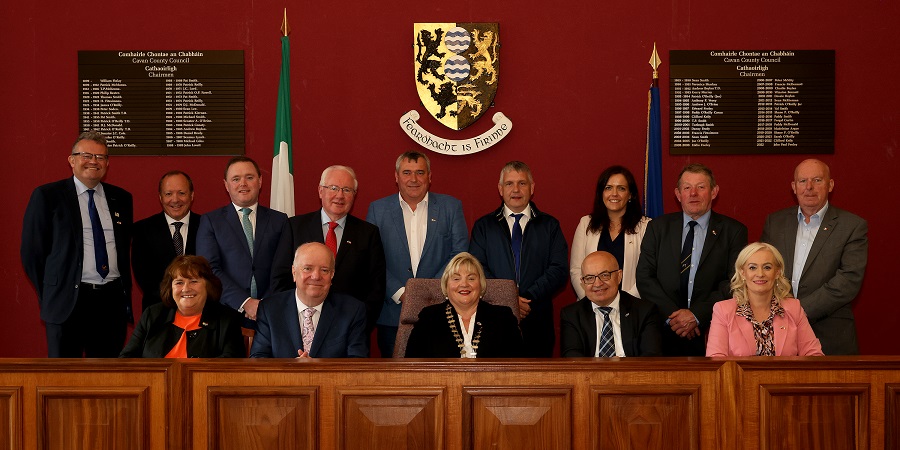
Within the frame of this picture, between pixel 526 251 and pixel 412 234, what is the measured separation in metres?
0.62

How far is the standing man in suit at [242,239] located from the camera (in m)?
4.30

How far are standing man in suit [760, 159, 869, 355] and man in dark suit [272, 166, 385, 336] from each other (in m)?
2.09

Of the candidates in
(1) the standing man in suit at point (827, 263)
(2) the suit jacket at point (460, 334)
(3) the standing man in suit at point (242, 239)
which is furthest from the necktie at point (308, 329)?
(1) the standing man in suit at point (827, 263)

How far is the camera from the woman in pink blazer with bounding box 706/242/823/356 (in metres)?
3.48

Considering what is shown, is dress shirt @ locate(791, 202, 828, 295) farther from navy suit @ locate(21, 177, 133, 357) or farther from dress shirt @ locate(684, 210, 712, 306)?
navy suit @ locate(21, 177, 133, 357)

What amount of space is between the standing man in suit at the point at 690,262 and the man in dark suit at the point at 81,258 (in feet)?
8.88

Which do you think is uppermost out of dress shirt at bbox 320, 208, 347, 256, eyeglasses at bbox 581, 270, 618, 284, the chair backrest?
dress shirt at bbox 320, 208, 347, 256

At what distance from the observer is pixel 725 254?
4.30 meters

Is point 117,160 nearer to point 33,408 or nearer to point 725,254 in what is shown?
point 33,408

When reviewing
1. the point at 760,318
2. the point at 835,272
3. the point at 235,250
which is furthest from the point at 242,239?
the point at 835,272

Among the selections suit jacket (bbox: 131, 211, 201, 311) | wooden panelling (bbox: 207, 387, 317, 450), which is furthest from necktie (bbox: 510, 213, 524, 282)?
wooden panelling (bbox: 207, 387, 317, 450)

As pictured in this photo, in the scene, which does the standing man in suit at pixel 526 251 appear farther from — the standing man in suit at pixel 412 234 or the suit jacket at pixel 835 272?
the suit jacket at pixel 835 272

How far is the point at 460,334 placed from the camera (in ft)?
11.9

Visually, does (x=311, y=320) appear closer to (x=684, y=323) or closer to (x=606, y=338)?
(x=606, y=338)
